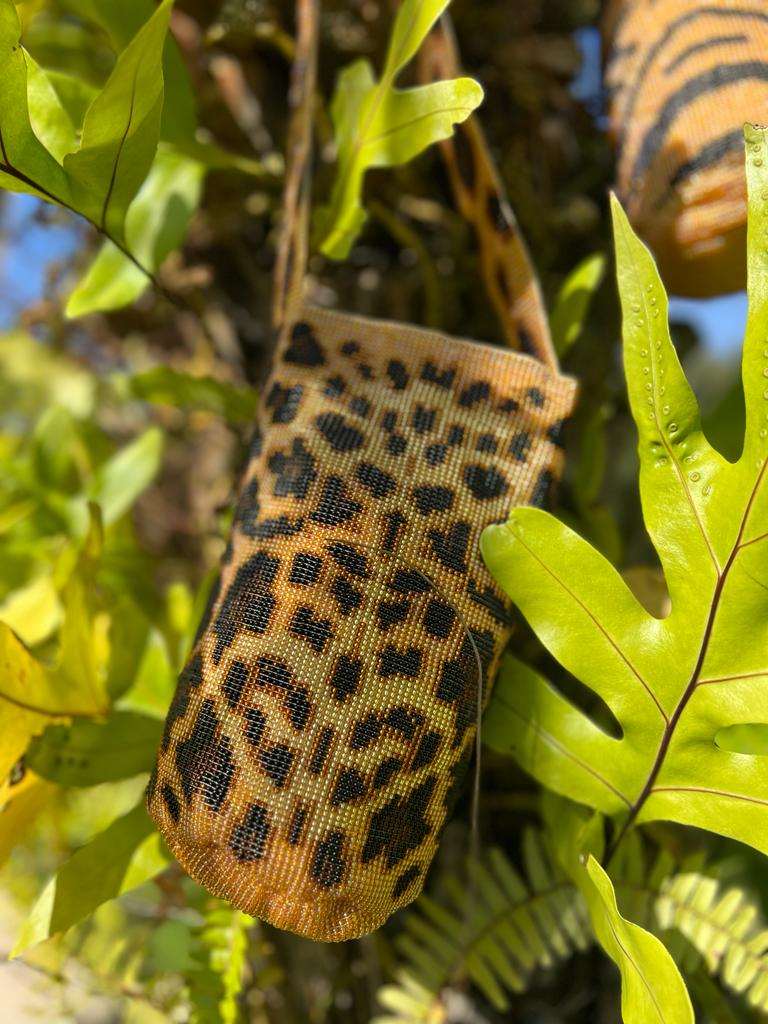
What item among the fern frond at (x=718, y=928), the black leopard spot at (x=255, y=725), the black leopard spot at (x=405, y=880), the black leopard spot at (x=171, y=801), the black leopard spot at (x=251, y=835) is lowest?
the fern frond at (x=718, y=928)

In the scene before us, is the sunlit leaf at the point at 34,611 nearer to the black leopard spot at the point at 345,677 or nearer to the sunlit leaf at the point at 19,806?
the sunlit leaf at the point at 19,806

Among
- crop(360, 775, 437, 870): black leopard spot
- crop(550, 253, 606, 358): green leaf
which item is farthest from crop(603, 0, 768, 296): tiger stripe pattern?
crop(360, 775, 437, 870): black leopard spot

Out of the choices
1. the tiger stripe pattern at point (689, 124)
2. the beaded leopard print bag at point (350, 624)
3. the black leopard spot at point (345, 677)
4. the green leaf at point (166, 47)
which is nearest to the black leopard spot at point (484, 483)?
the beaded leopard print bag at point (350, 624)

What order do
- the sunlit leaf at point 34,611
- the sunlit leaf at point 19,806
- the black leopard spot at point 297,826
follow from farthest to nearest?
the sunlit leaf at point 34,611 → the sunlit leaf at point 19,806 → the black leopard spot at point 297,826

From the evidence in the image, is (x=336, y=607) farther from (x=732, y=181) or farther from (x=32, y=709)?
(x=732, y=181)

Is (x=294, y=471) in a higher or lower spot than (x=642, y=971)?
higher

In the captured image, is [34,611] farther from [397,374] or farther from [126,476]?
[397,374]

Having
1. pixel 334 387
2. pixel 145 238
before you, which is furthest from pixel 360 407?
pixel 145 238
